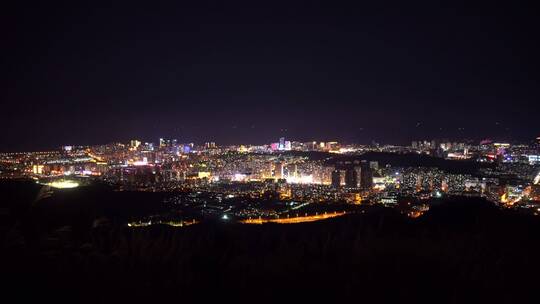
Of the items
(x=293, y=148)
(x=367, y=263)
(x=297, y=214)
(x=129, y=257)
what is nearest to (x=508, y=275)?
(x=367, y=263)

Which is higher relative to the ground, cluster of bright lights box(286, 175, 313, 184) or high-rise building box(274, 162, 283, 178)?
high-rise building box(274, 162, 283, 178)

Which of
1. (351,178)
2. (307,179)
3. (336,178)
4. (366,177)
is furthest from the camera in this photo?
(307,179)

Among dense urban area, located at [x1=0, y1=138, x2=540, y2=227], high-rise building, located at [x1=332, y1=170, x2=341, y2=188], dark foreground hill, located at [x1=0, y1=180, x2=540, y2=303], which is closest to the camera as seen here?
dark foreground hill, located at [x1=0, y1=180, x2=540, y2=303]

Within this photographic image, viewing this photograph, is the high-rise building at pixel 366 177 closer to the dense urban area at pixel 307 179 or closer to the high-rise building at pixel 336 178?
the dense urban area at pixel 307 179

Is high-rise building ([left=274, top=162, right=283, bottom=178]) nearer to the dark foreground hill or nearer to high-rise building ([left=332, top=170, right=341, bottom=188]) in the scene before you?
high-rise building ([left=332, top=170, right=341, bottom=188])

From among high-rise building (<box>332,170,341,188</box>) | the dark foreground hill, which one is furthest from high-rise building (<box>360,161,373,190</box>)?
the dark foreground hill

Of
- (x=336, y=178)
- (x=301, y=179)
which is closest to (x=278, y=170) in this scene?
(x=301, y=179)

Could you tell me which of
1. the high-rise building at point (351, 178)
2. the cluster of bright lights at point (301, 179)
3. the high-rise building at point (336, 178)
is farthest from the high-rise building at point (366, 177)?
the cluster of bright lights at point (301, 179)

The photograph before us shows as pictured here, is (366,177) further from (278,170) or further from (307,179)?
(278,170)
